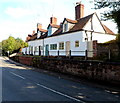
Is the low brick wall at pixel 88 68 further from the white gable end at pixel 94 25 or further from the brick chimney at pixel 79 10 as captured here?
the brick chimney at pixel 79 10

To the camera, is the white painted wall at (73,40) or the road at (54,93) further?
the white painted wall at (73,40)

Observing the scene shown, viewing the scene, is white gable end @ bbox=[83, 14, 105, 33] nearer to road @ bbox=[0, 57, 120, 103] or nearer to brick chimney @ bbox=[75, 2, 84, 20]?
brick chimney @ bbox=[75, 2, 84, 20]

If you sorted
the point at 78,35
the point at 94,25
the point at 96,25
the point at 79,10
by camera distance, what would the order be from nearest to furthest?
the point at 78,35
the point at 94,25
the point at 96,25
the point at 79,10

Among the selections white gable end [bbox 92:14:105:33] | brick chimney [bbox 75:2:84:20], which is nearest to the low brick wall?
white gable end [bbox 92:14:105:33]

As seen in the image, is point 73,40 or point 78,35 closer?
point 78,35

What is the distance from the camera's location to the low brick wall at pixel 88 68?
35.3ft


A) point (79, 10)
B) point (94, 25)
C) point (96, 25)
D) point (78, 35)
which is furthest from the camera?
point (79, 10)

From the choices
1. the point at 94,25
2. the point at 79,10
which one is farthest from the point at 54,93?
the point at 79,10

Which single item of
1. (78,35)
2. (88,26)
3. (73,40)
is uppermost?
(88,26)

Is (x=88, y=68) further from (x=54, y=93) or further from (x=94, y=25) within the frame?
(x=94, y=25)

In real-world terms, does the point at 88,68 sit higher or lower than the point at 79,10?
lower

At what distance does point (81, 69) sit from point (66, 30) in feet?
39.2

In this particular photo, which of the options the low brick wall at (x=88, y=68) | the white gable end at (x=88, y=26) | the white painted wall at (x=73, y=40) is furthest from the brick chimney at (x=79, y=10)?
the low brick wall at (x=88, y=68)

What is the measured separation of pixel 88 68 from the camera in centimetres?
1305
